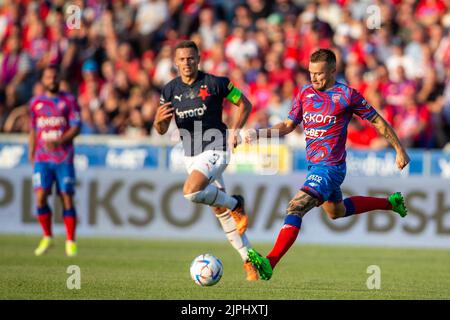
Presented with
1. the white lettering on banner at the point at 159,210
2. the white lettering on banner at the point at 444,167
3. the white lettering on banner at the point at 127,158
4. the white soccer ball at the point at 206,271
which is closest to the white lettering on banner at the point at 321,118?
the white soccer ball at the point at 206,271

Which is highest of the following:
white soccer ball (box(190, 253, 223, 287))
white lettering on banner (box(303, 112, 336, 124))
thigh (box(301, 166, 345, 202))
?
white lettering on banner (box(303, 112, 336, 124))

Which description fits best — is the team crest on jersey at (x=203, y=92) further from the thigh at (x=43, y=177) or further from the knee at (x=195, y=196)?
the thigh at (x=43, y=177)

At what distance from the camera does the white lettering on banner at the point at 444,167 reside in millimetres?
17375

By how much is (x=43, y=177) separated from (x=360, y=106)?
564 centimetres

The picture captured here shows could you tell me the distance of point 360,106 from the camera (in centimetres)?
1049

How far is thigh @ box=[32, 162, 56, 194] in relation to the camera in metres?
14.4

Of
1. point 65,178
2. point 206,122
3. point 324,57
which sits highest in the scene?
point 324,57

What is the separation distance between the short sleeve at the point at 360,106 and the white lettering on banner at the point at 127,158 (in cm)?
815

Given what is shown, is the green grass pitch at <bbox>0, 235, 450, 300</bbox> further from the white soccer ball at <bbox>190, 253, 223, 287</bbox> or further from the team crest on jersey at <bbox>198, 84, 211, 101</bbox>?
the team crest on jersey at <bbox>198, 84, 211, 101</bbox>

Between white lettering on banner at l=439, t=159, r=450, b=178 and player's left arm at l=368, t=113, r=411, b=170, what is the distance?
716 cm

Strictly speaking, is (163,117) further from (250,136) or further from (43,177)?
(43,177)

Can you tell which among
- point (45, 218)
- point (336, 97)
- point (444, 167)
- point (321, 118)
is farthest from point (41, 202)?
point (444, 167)

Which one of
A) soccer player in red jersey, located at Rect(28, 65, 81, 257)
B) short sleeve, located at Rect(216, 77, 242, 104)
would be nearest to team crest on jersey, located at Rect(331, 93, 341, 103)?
short sleeve, located at Rect(216, 77, 242, 104)

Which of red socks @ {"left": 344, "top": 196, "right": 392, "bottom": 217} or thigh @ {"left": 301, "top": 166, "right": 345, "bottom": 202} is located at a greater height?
thigh @ {"left": 301, "top": 166, "right": 345, "bottom": 202}
